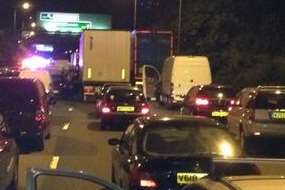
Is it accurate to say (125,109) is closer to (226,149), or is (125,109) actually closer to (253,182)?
(226,149)

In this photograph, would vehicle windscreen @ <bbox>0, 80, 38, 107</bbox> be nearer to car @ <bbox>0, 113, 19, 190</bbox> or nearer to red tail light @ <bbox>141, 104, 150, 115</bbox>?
car @ <bbox>0, 113, 19, 190</bbox>

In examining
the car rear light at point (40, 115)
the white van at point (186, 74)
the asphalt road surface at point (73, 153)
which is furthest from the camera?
the white van at point (186, 74)

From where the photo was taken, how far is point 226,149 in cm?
1052

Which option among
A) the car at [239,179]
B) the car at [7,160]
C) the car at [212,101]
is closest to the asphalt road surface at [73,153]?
the car at [7,160]

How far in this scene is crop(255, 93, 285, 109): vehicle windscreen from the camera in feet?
65.8

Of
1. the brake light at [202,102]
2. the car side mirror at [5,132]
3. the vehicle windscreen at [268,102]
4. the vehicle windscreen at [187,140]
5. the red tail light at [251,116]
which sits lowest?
the brake light at [202,102]

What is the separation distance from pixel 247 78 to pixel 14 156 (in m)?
33.7

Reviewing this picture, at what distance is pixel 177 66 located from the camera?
3738 centimetres

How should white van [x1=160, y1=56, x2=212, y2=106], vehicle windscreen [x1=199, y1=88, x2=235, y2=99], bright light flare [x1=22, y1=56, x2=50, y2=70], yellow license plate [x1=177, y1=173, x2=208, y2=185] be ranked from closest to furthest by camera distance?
yellow license plate [x1=177, y1=173, x2=208, y2=185]
vehicle windscreen [x1=199, y1=88, x2=235, y2=99]
white van [x1=160, y1=56, x2=212, y2=106]
bright light flare [x1=22, y1=56, x2=50, y2=70]

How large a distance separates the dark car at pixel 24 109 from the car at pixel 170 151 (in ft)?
26.9

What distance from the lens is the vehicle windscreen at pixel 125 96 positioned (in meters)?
27.1

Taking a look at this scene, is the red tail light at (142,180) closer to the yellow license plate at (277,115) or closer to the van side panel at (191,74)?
the yellow license plate at (277,115)

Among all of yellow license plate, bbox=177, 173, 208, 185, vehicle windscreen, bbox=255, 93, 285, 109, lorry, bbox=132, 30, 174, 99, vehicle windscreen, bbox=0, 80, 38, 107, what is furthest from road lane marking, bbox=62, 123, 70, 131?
yellow license plate, bbox=177, 173, 208, 185

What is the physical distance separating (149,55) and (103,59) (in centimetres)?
276
